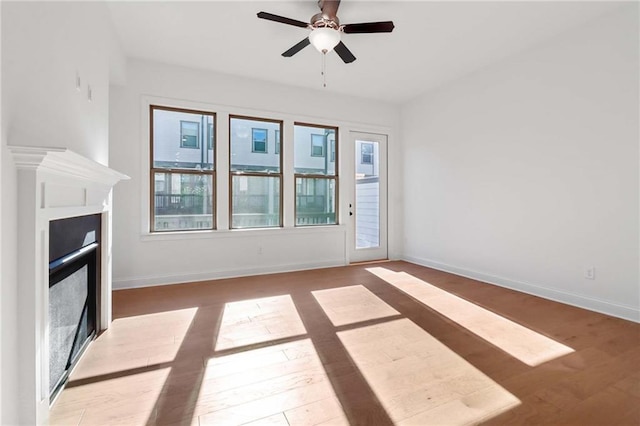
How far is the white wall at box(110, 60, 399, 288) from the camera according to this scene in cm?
374

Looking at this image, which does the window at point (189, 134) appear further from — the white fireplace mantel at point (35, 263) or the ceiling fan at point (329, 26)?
the white fireplace mantel at point (35, 263)

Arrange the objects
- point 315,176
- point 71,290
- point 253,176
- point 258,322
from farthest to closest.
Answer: point 315,176, point 253,176, point 258,322, point 71,290

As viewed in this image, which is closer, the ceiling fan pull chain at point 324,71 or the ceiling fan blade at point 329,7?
the ceiling fan blade at point 329,7

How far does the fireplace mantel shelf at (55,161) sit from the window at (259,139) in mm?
2695

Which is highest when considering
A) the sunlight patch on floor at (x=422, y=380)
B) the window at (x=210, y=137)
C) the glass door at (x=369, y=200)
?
the window at (x=210, y=137)

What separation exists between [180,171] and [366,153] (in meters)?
3.11

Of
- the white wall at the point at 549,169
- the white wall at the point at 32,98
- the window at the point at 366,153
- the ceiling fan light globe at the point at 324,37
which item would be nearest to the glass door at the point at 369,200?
the window at the point at 366,153

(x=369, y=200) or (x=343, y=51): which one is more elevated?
(x=343, y=51)

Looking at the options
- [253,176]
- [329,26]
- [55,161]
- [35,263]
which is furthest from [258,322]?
[329,26]

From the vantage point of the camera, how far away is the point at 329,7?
2562 millimetres

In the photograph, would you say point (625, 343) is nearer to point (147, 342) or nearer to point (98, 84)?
point (147, 342)

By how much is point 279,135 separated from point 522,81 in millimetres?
3276

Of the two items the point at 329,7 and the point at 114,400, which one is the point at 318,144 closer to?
the point at 329,7

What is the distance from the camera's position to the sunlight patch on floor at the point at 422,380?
60.2 inches
